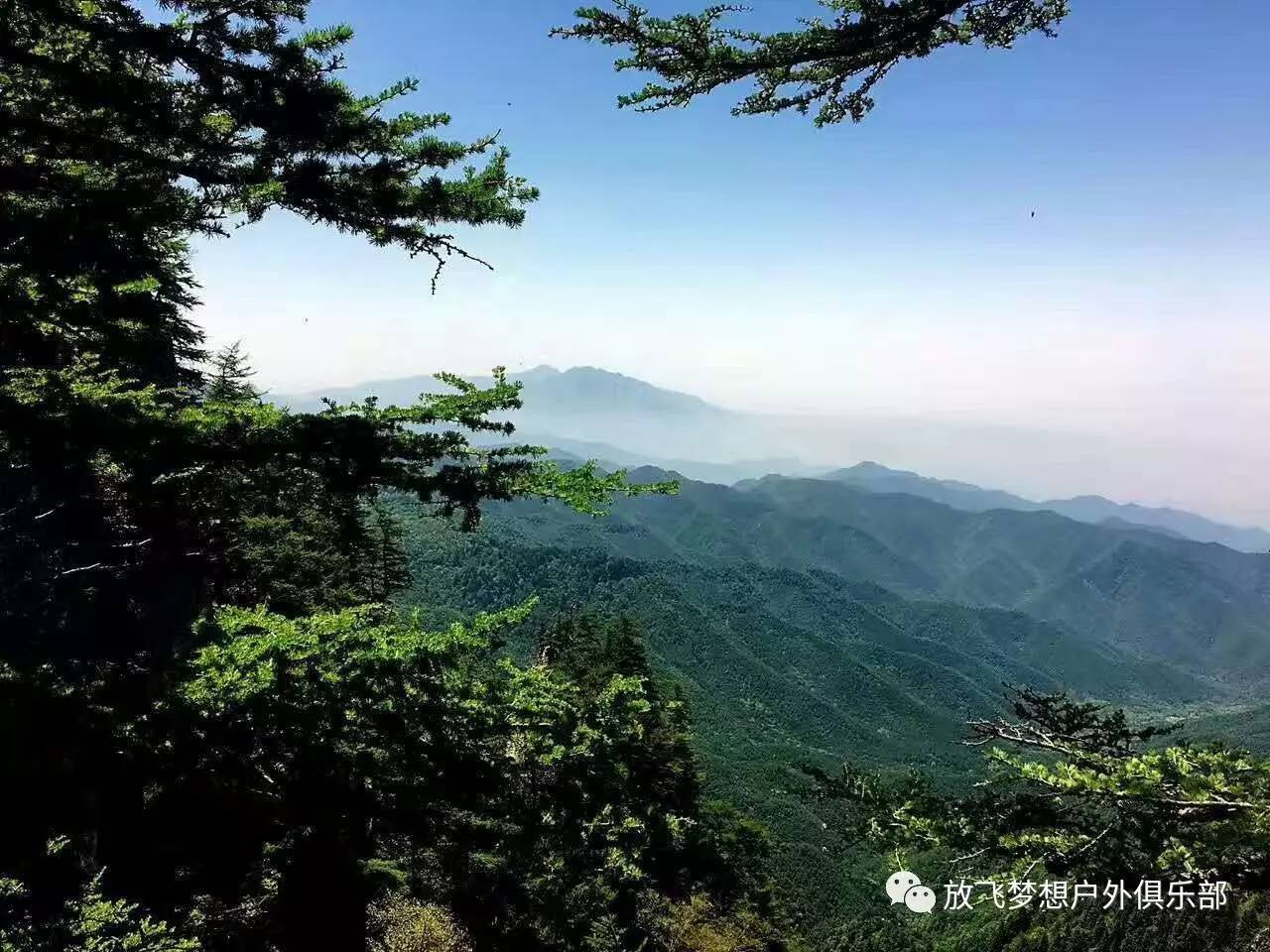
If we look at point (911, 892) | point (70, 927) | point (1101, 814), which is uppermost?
point (1101, 814)

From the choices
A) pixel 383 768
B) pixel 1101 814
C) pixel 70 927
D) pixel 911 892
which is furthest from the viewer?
pixel 911 892

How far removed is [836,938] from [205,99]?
304 ft

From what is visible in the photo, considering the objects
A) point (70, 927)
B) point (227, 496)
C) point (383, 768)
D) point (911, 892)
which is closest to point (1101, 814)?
point (383, 768)

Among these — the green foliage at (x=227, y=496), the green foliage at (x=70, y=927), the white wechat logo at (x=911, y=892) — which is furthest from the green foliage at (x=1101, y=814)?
the white wechat logo at (x=911, y=892)

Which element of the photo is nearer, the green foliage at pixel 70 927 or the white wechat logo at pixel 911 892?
the green foliage at pixel 70 927

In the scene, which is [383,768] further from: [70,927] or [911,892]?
[911,892]

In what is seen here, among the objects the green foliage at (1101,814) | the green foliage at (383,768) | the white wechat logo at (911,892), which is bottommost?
the white wechat logo at (911,892)

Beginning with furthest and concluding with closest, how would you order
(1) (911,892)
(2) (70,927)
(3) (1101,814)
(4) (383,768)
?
1. (1) (911,892)
2. (4) (383,768)
3. (3) (1101,814)
4. (2) (70,927)

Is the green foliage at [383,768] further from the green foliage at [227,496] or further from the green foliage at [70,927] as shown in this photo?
the green foliage at [70,927]

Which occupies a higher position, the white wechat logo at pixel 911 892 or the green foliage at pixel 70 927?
the green foliage at pixel 70 927

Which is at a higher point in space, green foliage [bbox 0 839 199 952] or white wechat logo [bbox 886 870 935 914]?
green foliage [bbox 0 839 199 952]

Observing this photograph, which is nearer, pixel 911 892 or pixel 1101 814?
pixel 1101 814

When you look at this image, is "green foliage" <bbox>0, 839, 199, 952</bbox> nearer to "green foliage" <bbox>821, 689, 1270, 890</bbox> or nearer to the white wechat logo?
"green foliage" <bbox>821, 689, 1270, 890</bbox>

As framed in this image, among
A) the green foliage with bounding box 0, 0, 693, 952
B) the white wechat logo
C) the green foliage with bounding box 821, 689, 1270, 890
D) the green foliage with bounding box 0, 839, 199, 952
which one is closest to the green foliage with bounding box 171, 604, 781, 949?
the green foliage with bounding box 0, 0, 693, 952
